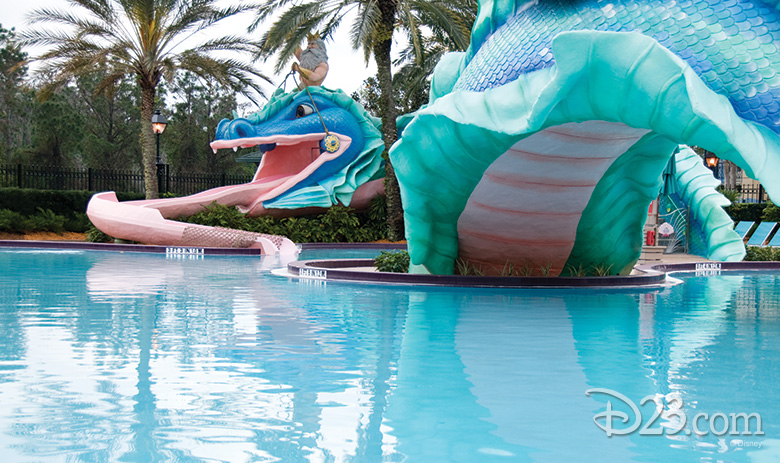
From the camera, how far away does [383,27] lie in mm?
18953

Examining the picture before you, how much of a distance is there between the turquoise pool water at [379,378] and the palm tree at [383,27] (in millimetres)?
10597

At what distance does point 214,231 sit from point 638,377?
13.7m

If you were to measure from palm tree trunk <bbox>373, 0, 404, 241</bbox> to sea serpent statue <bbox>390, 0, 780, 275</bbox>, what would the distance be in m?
8.88

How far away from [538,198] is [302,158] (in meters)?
13.7

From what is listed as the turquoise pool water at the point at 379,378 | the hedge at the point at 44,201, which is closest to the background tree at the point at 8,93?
the hedge at the point at 44,201

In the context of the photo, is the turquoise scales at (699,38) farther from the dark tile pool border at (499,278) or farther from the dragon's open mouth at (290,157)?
the dragon's open mouth at (290,157)

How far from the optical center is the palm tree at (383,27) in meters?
17.6

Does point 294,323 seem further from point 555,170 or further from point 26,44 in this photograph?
point 26,44

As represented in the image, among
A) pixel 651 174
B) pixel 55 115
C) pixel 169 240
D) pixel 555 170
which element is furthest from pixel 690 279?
pixel 55 115

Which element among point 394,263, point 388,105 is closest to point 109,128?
point 388,105

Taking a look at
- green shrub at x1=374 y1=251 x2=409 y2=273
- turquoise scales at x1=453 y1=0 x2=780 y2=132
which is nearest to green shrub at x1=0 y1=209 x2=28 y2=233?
green shrub at x1=374 y1=251 x2=409 y2=273

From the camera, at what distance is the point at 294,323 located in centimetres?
641

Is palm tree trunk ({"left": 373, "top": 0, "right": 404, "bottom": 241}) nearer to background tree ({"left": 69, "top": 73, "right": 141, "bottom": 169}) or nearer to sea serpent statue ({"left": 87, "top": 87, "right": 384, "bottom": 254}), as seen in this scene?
sea serpent statue ({"left": 87, "top": 87, "right": 384, "bottom": 254})

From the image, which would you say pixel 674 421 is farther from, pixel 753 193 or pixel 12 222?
pixel 753 193
